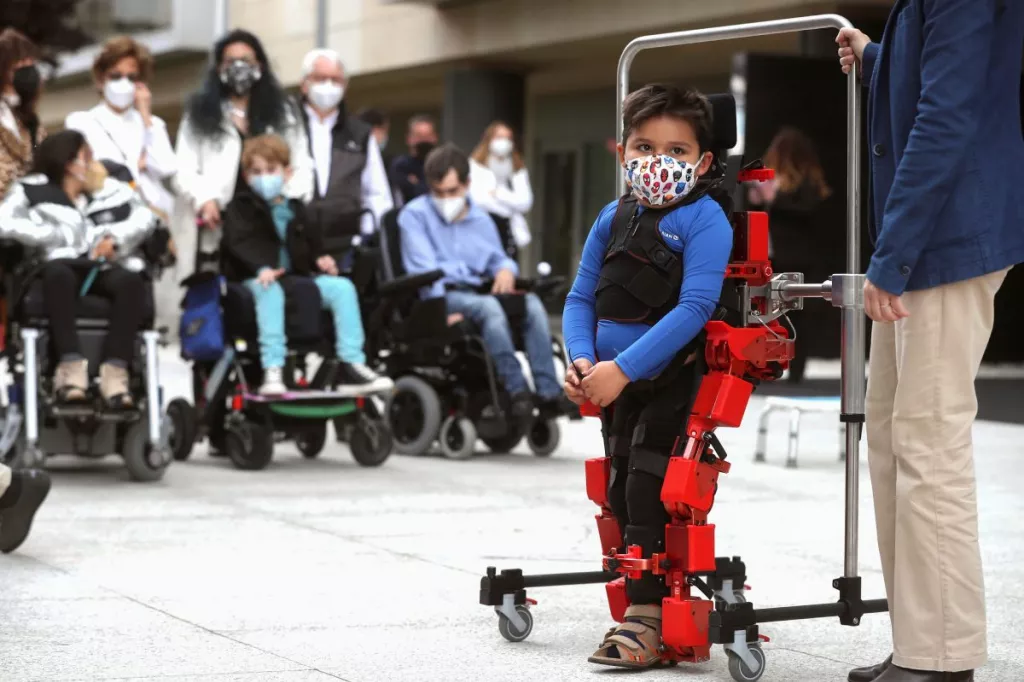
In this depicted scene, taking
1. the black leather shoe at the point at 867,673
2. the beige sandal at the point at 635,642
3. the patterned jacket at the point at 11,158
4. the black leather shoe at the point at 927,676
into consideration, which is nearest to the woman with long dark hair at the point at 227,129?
the patterned jacket at the point at 11,158

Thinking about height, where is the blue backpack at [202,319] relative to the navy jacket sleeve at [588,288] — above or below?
below

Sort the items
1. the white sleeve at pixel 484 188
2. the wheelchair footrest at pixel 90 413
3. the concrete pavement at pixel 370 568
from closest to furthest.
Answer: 1. the concrete pavement at pixel 370 568
2. the wheelchair footrest at pixel 90 413
3. the white sleeve at pixel 484 188

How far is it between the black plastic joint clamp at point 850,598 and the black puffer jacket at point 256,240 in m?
5.13

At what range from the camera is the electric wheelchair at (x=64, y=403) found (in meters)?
8.02

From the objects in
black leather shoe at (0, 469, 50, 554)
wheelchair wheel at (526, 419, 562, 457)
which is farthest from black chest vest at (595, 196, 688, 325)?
wheelchair wheel at (526, 419, 562, 457)

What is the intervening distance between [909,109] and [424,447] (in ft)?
19.6

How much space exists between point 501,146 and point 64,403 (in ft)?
18.9

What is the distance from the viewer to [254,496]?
7906 mm

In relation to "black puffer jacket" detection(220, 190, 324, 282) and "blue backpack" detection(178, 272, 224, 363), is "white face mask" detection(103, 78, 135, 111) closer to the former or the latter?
"black puffer jacket" detection(220, 190, 324, 282)

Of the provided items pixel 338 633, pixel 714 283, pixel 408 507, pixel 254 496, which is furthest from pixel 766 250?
pixel 254 496

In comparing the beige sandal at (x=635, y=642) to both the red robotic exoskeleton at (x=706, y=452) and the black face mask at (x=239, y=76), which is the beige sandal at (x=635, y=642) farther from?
the black face mask at (x=239, y=76)

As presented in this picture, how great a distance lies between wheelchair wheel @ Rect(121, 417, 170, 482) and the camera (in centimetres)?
830

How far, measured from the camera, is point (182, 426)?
9180 mm

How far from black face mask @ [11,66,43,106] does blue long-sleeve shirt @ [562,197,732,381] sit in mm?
4904
